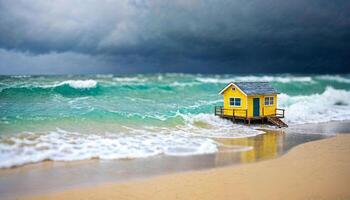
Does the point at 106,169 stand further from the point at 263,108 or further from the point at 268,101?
the point at 268,101

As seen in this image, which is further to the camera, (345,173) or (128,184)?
(345,173)

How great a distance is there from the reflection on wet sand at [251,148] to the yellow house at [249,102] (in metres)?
4.54

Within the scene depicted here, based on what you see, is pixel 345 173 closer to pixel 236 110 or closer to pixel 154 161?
pixel 154 161

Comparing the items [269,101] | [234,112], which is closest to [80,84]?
[234,112]

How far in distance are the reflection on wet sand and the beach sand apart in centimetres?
95

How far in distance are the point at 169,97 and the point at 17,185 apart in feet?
87.1

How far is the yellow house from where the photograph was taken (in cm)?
2394

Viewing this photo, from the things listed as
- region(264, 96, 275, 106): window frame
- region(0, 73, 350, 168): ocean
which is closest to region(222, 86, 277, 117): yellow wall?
region(264, 96, 275, 106): window frame

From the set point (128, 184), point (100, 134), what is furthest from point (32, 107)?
point (128, 184)

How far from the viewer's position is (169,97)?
118 feet

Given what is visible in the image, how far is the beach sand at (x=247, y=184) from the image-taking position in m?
8.85

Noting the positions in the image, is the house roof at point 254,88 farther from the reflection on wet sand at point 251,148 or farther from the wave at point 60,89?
the wave at point 60,89

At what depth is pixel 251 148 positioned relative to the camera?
49.8 feet

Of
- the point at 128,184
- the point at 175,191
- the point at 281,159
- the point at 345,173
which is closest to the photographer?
the point at 175,191
